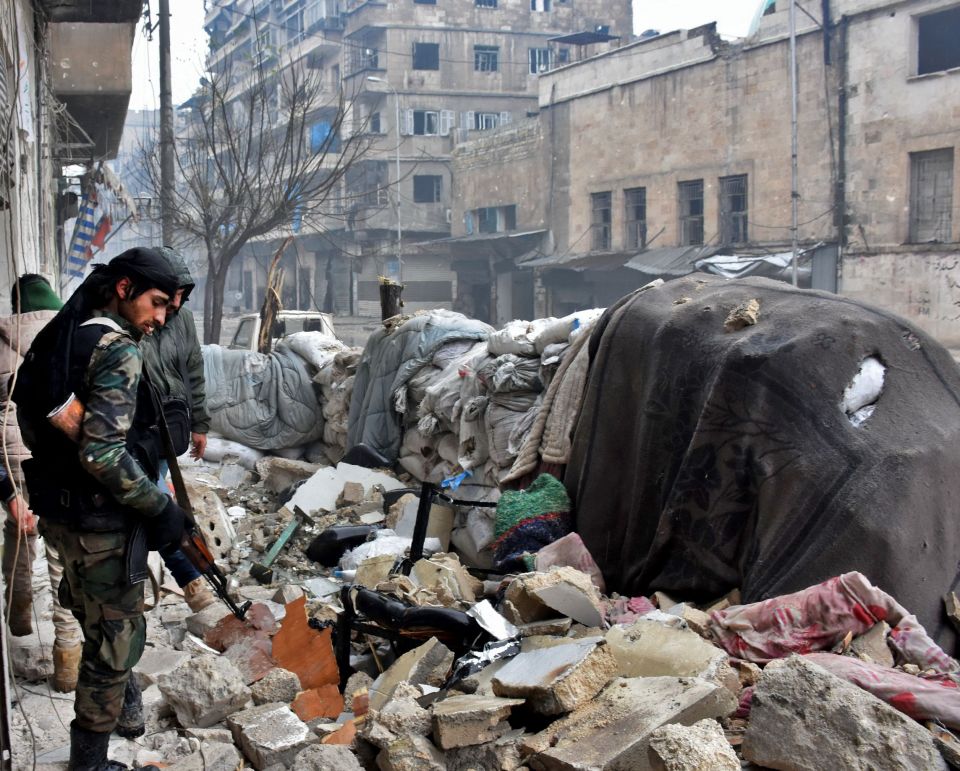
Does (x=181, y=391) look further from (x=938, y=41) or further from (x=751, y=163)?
(x=751, y=163)

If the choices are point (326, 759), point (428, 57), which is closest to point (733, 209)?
point (428, 57)

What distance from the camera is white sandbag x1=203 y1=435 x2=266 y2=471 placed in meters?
9.00

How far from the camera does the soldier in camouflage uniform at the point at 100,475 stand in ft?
8.85

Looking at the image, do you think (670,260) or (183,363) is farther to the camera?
(670,260)

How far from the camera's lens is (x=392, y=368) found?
8117 millimetres

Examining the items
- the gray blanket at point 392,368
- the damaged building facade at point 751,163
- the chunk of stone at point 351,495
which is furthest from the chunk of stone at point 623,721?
the damaged building facade at point 751,163

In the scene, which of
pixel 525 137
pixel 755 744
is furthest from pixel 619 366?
pixel 525 137

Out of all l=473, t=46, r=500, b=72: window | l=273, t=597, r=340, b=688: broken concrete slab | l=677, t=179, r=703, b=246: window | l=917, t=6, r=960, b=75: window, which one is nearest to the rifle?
l=273, t=597, r=340, b=688: broken concrete slab

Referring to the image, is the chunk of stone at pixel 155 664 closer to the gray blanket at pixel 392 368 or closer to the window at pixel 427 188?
the gray blanket at pixel 392 368

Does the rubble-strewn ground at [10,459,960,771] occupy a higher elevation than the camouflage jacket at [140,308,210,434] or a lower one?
lower

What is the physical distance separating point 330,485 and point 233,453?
2223 mm

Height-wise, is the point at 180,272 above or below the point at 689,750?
above

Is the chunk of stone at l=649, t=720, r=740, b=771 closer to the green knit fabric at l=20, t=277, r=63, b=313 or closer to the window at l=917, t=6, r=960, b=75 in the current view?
the green knit fabric at l=20, t=277, r=63, b=313

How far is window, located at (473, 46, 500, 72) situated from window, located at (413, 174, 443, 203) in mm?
5851
